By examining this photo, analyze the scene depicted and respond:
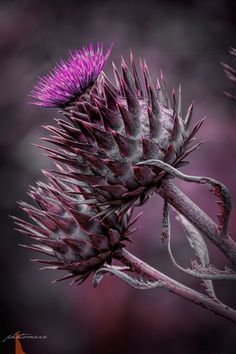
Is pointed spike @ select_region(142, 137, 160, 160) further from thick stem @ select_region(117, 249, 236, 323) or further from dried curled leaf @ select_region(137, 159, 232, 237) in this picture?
thick stem @ select_region(117, 249, 236, 323)

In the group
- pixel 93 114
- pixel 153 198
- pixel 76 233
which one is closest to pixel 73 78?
pixel 93 114

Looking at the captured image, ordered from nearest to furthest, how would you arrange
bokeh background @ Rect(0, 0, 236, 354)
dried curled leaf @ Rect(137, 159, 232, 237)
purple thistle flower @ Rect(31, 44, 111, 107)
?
dried curled leaf @ Rect(137, 159, 232, 237)
purple thistle flower @ Rect(31, 44, 111, 107)
bokeh background @ Rect(0, 0, 236, 354)

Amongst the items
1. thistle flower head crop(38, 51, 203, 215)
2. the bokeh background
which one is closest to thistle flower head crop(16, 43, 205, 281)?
thistle flower head crop(38, 51, 203, 215)

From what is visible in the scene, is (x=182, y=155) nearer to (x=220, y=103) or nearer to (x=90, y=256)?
(x=90, y=256)

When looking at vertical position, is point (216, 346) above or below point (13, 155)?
below


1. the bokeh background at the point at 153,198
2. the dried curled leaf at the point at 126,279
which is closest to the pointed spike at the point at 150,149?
the dried curled leaf at the point at 126,279

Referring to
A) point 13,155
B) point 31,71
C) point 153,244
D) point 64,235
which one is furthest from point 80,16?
point 64,235

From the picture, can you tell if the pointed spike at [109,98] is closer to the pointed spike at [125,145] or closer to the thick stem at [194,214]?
the pointed spike at [125,145]
